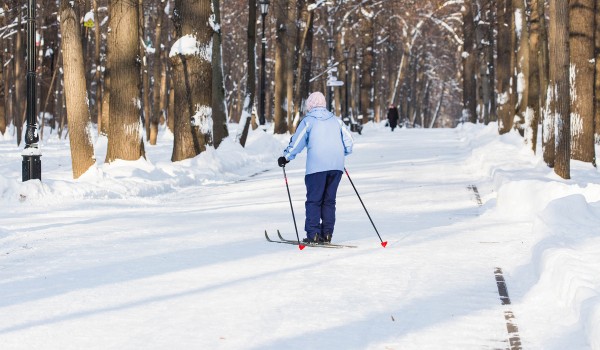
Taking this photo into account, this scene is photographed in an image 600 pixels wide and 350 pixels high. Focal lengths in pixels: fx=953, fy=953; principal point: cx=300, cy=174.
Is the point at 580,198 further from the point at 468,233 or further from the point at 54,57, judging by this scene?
the point at 54,57

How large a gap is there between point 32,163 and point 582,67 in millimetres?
10918

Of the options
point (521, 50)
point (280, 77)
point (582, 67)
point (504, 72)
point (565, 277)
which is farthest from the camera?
point (280, 77)

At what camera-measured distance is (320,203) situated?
11.1 meters

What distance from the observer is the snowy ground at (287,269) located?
21.0 feet

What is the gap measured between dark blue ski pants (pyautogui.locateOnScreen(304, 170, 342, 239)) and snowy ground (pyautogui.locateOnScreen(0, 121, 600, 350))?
437 mm

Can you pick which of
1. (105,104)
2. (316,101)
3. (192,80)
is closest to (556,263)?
(316,101)

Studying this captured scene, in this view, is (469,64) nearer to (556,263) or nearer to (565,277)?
(556,263)

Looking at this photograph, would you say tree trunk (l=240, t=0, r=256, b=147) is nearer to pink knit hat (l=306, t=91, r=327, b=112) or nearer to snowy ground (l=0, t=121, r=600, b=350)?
snowy ground (l=0, t=121, r=600, b=350)

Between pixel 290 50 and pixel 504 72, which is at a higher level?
pixel 290 50

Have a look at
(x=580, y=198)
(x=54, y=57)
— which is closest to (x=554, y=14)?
(x=580, y=198)

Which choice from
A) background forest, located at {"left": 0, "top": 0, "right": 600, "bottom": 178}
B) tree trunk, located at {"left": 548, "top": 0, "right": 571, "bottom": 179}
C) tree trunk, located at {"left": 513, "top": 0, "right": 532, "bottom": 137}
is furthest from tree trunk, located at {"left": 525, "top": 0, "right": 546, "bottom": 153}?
tree trunk, located at {"left": 548, "top": 0, "right": 571, "bottom": 179}

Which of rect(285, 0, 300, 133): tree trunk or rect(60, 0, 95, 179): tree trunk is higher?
rect(285, 0, 300, 133): tree trunk

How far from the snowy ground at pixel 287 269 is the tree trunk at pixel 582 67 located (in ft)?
6.26

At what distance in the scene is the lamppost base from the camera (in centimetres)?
1545
